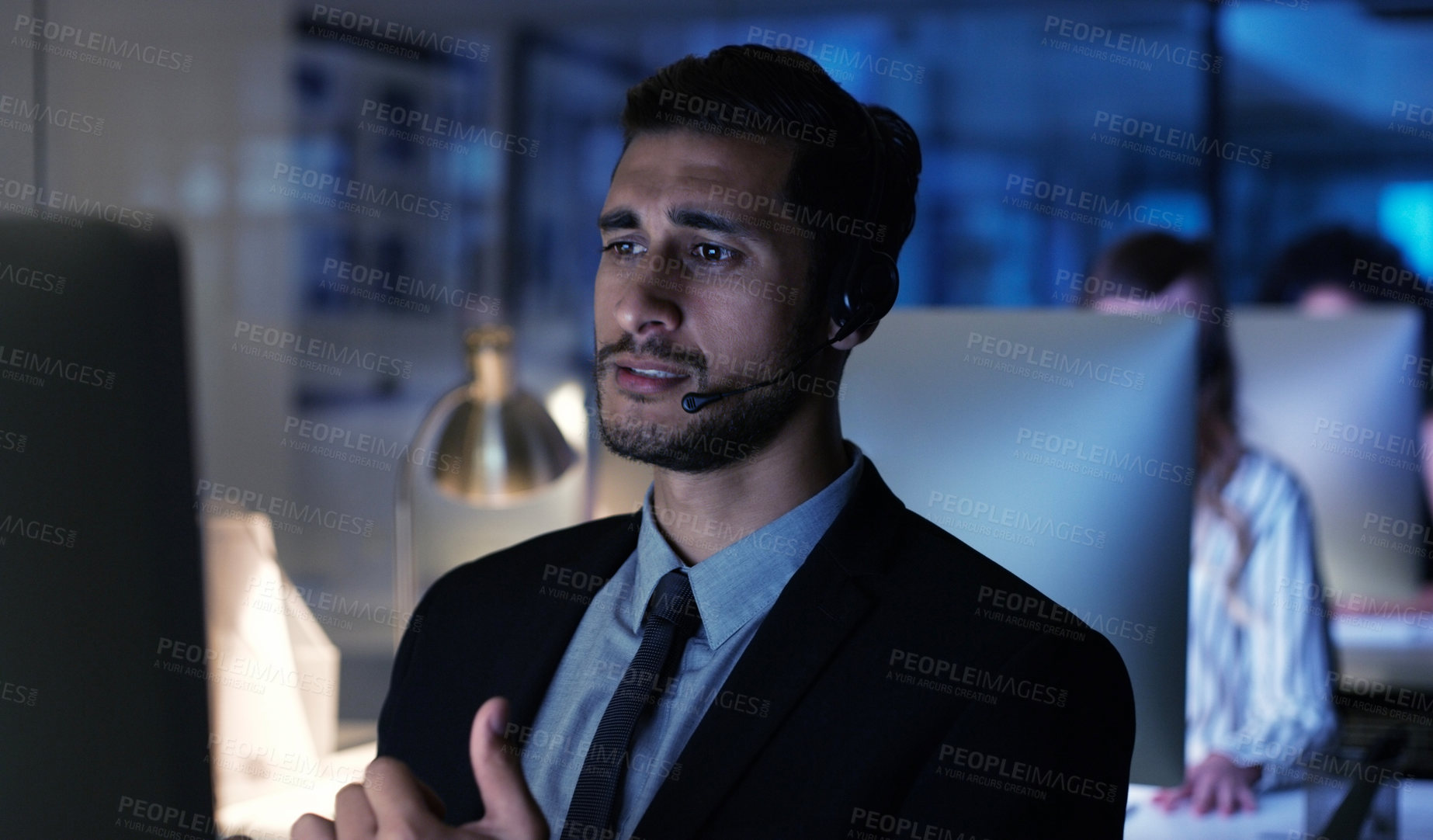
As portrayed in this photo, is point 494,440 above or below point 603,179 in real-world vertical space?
below

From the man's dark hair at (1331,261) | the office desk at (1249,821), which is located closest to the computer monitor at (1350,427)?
the office desk at (1249,821)

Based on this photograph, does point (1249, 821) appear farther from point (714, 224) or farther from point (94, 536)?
point (94, 536)

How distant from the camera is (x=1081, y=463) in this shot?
1363 mm

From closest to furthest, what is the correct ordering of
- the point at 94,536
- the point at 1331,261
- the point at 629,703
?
the point at 94,536
the point at 629,703
the point at 1331,261

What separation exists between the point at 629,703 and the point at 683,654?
89 millimetres

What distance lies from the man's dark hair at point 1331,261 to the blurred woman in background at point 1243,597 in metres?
1.65

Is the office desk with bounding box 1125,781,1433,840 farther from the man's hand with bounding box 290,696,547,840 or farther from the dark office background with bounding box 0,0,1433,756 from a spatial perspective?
the dark office background with bounding box 0,0,1433,756

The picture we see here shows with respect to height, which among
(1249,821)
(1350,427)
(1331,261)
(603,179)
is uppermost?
(603,179)

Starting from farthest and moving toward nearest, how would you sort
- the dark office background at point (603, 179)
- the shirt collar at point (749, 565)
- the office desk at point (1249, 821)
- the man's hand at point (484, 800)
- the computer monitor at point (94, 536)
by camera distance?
the dark office background at point (603, 179), the office desk at point (1249, 821), the shirt collar at point (749, 565), the man's hand at point (484, 800), the computer monitor at point (94, 536)

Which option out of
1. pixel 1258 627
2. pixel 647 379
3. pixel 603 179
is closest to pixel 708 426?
pixel 647 379

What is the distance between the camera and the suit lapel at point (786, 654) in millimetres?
1112

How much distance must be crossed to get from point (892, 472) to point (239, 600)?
1.06 metres

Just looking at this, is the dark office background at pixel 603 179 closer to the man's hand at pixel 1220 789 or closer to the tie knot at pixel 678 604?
the man's hand at pixel 1220 789

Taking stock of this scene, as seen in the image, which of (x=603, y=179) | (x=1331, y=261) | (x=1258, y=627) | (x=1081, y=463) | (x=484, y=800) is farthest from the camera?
(x=603, y=179)
